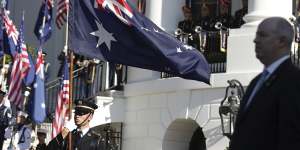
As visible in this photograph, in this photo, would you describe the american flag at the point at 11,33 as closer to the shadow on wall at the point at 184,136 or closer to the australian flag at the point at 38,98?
the australian flag at the point at 38,98

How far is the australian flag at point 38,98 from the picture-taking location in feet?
46.4

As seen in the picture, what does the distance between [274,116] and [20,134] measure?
12.3 metres

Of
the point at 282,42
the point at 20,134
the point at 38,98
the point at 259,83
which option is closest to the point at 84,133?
the point at 259,83

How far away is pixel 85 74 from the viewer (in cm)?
1738

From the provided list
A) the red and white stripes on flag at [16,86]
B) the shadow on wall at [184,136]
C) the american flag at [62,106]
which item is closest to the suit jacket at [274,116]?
the american flag at [62,106]

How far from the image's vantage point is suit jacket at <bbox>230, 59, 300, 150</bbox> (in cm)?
425

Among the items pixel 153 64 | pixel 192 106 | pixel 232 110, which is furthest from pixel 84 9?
pixel 192 106

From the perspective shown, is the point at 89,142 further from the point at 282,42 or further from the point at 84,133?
the point at 282,42

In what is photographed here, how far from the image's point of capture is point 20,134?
16.2m

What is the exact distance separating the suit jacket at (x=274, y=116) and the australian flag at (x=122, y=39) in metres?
6.71

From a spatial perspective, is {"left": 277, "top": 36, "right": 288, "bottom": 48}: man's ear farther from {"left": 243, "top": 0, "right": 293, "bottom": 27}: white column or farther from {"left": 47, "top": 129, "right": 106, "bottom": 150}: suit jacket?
{"left": 243, "top": 0, "right": 293, "bottom": 27}: white column

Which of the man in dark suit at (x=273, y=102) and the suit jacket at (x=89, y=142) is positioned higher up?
the man in dark suit at (x=273, y=102)

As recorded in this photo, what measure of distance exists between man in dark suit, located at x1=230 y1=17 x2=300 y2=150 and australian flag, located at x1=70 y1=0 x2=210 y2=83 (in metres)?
6.64

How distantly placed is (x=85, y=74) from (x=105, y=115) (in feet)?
3.60
